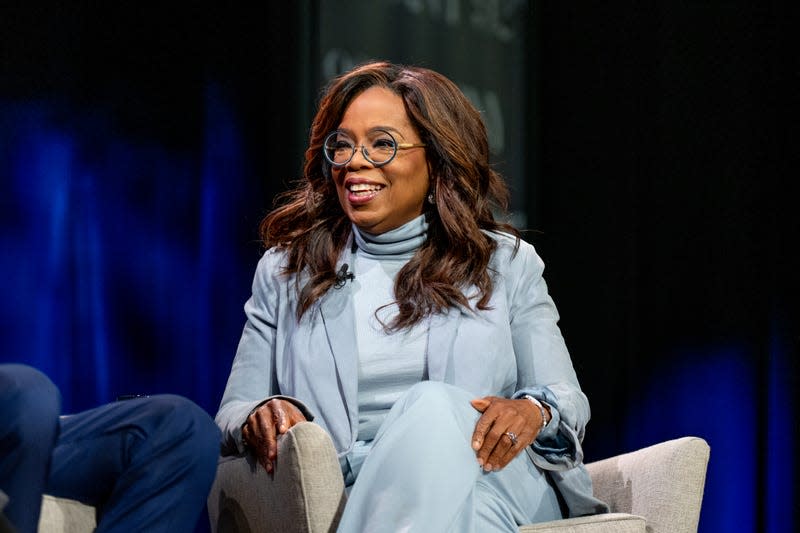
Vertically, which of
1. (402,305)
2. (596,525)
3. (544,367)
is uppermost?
(402,305)

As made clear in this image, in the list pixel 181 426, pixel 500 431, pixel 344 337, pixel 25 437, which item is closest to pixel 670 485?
pixel 500 431

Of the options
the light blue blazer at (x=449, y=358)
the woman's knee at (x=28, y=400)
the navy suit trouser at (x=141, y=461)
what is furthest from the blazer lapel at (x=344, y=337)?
the woman's knee at (x=28, y=400)

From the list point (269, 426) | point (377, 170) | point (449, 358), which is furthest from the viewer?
point (377, 170)

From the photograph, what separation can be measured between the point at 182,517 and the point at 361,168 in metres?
0.91

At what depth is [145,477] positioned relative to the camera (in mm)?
1633

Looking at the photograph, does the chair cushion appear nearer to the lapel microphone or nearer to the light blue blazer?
the light blue blazer

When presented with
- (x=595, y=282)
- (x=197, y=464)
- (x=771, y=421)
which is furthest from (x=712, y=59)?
(x=197, y=464)

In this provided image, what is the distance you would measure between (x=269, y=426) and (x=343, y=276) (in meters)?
0.47

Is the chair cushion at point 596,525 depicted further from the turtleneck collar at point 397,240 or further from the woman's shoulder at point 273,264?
the woman's shoulder at point 273,264

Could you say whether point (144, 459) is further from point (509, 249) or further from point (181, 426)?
point (509, 249)

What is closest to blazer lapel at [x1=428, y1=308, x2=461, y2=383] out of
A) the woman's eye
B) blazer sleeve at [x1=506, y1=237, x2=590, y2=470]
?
blazer sleeve at [x1=506, y1=237, x2=590, y2=470]

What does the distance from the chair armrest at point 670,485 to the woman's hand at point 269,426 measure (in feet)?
2.20

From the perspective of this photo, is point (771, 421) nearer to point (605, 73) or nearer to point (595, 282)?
point (595, 282)

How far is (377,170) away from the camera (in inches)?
92.4
